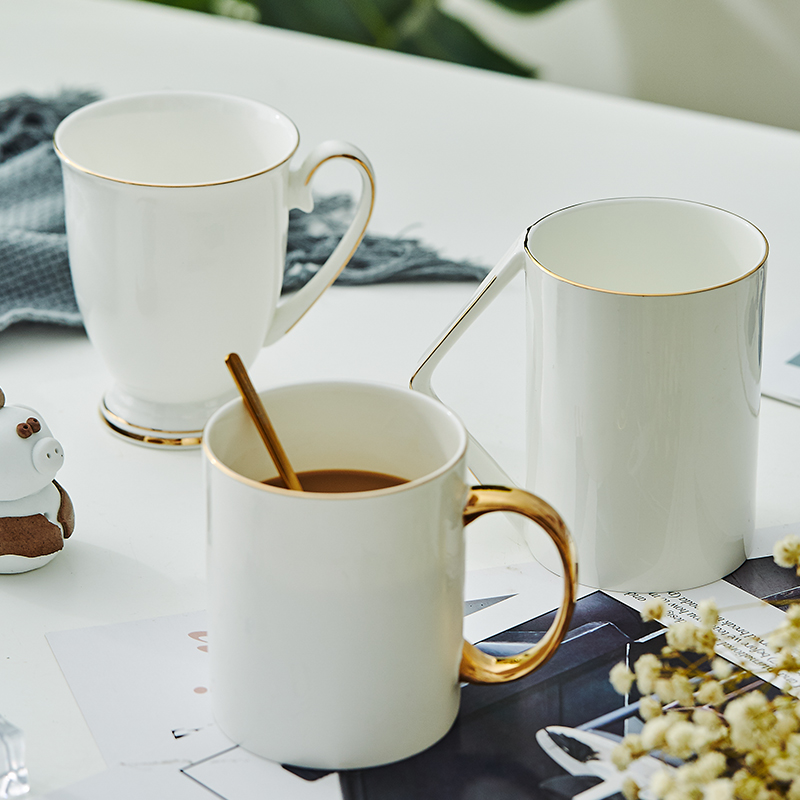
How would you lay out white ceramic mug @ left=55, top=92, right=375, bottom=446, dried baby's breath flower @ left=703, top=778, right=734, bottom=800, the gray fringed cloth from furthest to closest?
the gray fringed cloth, white ceramic mug @ left=55, top=92, right=375, bottom=446, dried baby's breath flower @ left=703, top=778, right=734, bottom=800

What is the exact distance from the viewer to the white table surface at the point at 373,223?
52 centimetres

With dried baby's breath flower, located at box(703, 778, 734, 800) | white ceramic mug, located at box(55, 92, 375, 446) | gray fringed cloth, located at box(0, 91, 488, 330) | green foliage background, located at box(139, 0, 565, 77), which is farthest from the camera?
green foliage background, located at box(139, 0, 565, 77)

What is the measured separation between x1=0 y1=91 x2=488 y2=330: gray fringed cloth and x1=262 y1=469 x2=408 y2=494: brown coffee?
35cm

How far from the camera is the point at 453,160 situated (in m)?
1.02

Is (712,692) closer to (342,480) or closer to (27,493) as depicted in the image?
(342,480)

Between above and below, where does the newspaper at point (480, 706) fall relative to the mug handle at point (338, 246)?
below

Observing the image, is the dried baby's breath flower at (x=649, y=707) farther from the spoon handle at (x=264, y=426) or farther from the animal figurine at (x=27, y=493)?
the animal figurine at (x=27, y=493)

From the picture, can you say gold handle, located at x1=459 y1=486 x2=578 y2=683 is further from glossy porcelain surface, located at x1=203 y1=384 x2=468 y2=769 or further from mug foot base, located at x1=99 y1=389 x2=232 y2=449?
mug foot base, located at x1=99 y1=389 x2=232 y2=449

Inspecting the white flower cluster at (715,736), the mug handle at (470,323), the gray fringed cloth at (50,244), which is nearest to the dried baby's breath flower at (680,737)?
the white flower cluster at (715,736)

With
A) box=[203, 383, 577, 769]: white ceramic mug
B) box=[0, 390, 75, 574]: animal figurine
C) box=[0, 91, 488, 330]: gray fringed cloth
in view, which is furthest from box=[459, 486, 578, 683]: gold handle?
box=[0, 91, 488, 330]: gray fringed cloth

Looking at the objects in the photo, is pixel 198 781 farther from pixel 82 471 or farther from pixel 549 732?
pixel 82 471

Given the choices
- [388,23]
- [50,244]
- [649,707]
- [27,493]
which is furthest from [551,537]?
[388,23]

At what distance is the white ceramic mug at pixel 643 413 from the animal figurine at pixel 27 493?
183 millimetres

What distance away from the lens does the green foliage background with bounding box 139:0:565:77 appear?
192 centimetres
